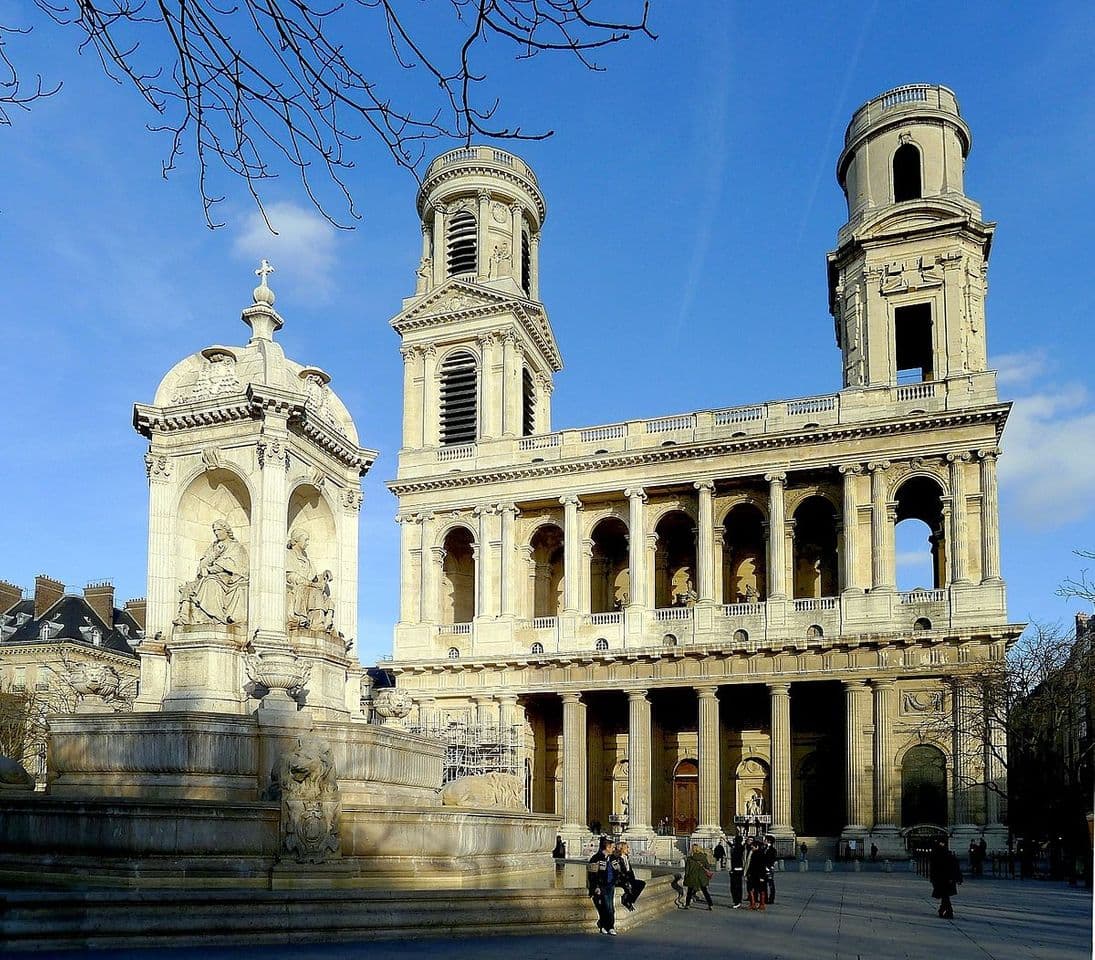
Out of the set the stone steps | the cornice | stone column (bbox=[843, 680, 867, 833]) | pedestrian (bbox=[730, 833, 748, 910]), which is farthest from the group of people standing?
the cornice

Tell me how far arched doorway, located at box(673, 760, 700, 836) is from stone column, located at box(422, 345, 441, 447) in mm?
18205

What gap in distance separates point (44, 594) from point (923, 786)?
55.6m

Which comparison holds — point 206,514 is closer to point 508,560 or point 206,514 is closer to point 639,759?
point 639,759

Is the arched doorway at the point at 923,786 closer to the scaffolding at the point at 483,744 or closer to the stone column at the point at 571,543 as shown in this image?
the scaffolding at the point at 483,744

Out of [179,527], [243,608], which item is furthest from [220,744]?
[179,527]

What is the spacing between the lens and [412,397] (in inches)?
2191

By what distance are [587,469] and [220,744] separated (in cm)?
3511

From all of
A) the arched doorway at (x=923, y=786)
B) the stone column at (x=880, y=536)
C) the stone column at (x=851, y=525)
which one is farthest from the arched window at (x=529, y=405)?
the arched doorway at (x=923, y=786)

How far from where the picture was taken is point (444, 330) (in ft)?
182

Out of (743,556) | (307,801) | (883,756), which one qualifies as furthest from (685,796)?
(307,801)

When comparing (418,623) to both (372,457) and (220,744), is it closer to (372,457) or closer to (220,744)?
(372,457)

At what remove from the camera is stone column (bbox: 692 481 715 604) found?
159 ft

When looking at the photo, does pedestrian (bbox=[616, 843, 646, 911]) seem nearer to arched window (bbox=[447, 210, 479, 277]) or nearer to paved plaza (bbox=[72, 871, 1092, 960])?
paved plaza (bbox=[72, 871, 1092, 960])

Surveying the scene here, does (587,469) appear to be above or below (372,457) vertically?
above
